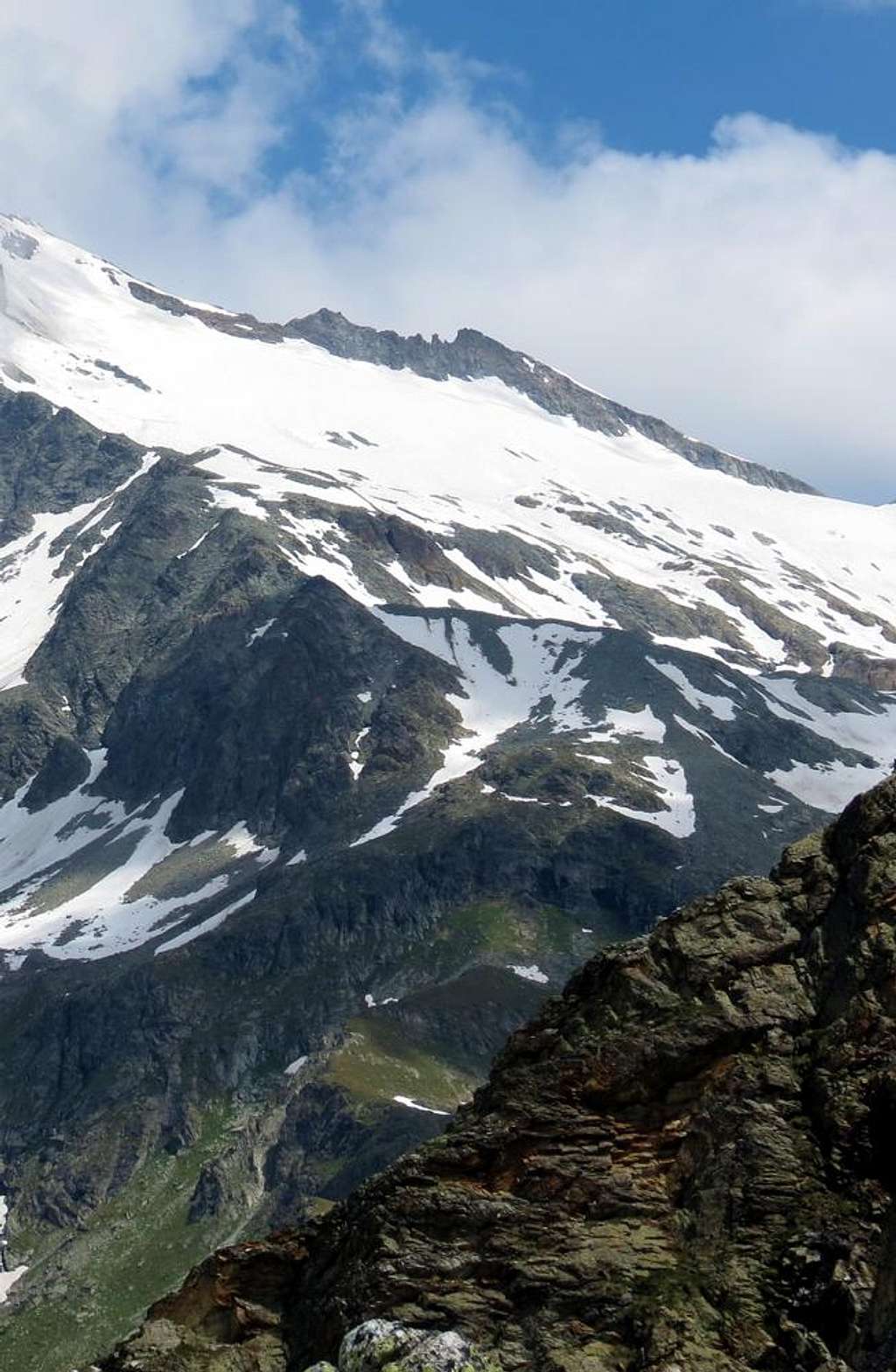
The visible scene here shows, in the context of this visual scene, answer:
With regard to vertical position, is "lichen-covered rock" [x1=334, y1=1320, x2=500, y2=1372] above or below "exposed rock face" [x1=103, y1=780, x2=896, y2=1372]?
below

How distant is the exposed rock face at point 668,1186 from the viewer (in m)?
29.4

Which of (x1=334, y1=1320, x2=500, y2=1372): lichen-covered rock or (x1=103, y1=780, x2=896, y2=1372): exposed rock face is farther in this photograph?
(x1=103, y1=780, x2=896, y2=1372): exposed rock face

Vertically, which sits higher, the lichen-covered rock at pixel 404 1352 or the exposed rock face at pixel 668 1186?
the exposed rock face at pixel 668 1186

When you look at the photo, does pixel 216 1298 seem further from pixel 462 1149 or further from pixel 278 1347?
pixel 462 1149

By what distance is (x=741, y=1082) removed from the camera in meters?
32.7

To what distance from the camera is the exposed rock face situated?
29.4 m

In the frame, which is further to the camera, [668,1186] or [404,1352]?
[668,1186]

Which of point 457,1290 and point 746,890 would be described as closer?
point 457,1290

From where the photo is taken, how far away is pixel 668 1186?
32.4m

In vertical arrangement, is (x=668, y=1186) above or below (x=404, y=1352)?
above

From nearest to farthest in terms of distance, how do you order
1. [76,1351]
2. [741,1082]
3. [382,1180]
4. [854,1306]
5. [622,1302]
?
[854,1306] < [622,1302] < [741,1082] < [382,1180] < [76,1351]

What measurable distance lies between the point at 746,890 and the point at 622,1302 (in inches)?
390

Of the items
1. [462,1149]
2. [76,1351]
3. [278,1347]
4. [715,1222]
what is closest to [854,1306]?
[715,1222]

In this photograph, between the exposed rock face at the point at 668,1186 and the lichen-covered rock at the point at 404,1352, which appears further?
the exposed rock face at the point at 668,1186
